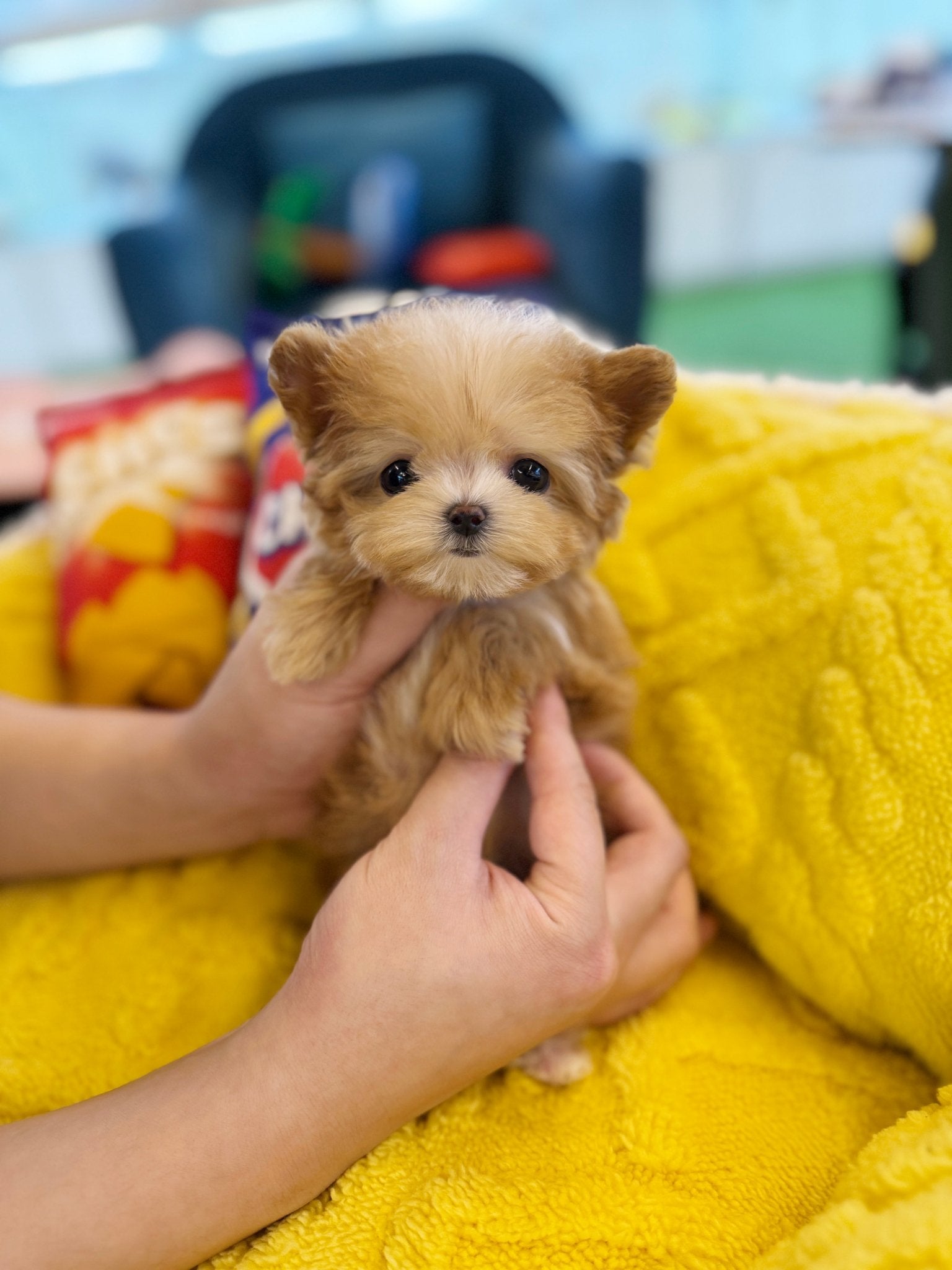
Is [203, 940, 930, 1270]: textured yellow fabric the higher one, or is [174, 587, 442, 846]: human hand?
[174, 587, 442, 846]: human hand

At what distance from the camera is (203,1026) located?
3.21 ft

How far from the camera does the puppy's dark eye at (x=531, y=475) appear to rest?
2.60ft

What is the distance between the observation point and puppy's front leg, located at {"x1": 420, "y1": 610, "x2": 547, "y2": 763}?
0.87m

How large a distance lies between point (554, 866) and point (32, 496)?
6.29 feet

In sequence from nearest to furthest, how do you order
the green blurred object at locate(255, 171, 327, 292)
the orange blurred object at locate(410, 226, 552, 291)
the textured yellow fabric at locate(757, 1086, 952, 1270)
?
the textured yellow fabric at locate(757, 1086, 952, 1270), the orange blurred object at locate(410, 226, 552, 291), the green blurred object at locate(255, 171, 327, 292)

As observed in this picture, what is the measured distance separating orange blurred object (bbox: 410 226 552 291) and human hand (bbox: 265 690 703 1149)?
3.10 metres

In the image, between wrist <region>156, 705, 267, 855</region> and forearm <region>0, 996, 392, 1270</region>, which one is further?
wrist <region>156, 705, 267, 855</region>

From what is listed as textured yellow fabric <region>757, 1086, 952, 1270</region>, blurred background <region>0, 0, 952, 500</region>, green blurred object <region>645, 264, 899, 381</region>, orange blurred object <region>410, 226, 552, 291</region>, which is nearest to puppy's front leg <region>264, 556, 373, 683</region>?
textured yellow fabric <region>757, 1086, 952, 1270</region>

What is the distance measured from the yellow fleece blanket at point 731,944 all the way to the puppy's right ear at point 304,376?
0.46m

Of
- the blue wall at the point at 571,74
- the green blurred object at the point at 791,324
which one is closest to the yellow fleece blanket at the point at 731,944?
the green blurred object at the point at 791,324

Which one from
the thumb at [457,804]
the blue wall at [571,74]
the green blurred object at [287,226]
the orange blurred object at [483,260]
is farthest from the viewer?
the blue wall at [571,74]

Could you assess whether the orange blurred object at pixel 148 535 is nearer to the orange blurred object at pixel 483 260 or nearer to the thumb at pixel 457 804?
the thumb at pixel 457 804

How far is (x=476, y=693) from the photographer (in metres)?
0.88

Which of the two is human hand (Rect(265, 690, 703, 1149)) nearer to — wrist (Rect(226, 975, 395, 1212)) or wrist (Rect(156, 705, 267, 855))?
wrist (Rect(226, 975, 395, 1212))
